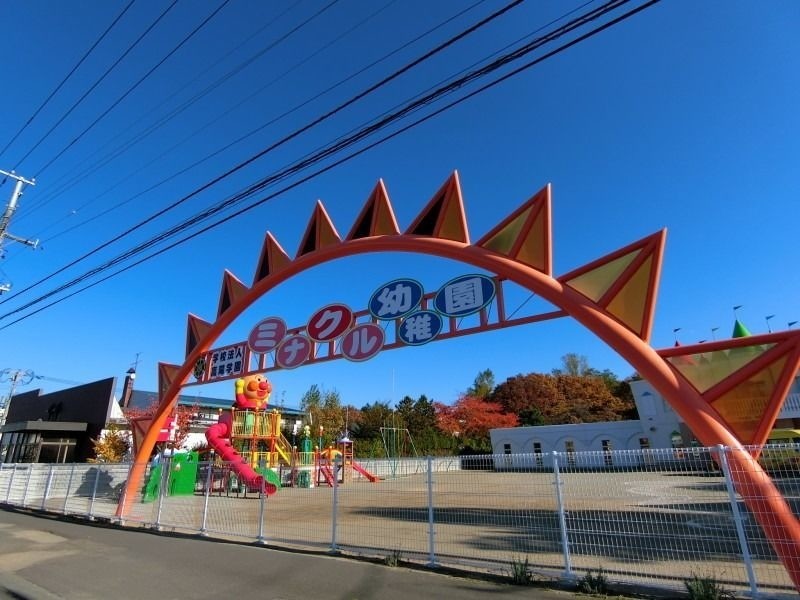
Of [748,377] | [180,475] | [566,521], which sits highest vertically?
[748,377]

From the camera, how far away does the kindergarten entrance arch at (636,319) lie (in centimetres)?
619

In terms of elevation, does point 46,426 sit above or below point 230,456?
above

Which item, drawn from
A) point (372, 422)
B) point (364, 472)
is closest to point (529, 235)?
point (364, 472)

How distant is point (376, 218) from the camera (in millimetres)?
11297

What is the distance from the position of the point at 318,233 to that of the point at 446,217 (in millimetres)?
3956

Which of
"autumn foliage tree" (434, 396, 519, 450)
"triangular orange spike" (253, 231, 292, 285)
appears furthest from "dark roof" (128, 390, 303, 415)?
"triangular orange spike" (253, 231, 292, 285)

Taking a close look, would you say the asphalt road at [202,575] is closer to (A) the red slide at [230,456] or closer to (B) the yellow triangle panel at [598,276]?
(B) the yellow triangle panel at [598,276]

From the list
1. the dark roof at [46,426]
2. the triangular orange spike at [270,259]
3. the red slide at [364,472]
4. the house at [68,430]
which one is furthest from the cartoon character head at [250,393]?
the triangular orange spike at [270,259]

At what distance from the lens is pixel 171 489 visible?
18.5 meters

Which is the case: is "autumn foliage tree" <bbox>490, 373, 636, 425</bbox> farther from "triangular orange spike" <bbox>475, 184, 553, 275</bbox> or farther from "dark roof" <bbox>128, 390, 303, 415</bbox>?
"triangular orange spike" <bbox>475, 184, 553, 275</bbox>

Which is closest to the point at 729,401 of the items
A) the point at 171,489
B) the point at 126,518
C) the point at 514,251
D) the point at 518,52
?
the point at 514,251

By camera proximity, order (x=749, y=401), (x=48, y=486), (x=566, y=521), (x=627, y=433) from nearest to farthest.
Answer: (x=749, y=401)
(x=566, y=521)
(x=48, y=486)
(x=627, y=433)

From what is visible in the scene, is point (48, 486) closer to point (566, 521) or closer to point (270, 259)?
point (270, 259)

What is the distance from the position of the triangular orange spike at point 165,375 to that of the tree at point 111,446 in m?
11.1
